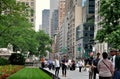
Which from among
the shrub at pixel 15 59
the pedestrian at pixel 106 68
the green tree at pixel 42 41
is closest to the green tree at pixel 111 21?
the pedestrian at pixel 106 68

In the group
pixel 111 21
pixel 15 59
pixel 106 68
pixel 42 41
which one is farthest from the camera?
pixel 42 41

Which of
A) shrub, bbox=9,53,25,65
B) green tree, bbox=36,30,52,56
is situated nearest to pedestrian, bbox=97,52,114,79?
shrub, bbox=9,53,25,65

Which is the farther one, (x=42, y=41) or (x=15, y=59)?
(x=42, y=41)

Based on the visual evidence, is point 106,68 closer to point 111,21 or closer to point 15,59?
point 111,21

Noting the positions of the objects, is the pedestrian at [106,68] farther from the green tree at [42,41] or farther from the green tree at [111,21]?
the green tree at [42,41]

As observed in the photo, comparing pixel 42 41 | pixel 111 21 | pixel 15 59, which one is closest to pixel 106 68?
pixel 111 21

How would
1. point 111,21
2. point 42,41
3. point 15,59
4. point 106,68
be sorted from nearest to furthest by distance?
point 106,68, point 111,21, point 15,59, point 42,41

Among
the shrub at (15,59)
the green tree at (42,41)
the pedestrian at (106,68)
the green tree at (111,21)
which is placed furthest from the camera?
the green tree at (42,41)

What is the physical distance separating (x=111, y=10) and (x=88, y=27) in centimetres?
11290

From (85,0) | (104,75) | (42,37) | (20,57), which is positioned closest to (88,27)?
(85,0)

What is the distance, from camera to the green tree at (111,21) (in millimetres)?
41250

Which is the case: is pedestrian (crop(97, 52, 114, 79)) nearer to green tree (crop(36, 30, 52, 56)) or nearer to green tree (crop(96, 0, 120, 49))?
green tree (crop(96, 0, 120, 49))

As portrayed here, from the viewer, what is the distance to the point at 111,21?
42000mm

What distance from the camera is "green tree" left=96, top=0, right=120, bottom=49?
41.2 metres
